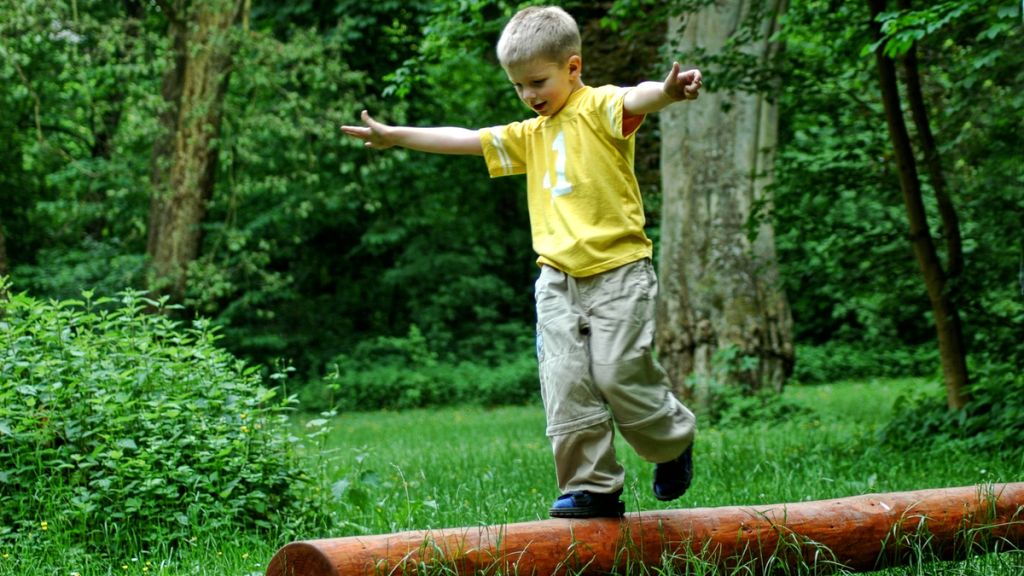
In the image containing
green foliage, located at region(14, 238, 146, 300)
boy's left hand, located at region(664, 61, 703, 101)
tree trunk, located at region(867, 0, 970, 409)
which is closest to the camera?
boy's left hand, located at region(664, 61, 703, 101)

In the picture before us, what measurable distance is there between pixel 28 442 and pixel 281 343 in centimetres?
1694

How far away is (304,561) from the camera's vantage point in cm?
246

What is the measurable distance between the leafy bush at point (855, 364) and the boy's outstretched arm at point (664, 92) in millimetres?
19033

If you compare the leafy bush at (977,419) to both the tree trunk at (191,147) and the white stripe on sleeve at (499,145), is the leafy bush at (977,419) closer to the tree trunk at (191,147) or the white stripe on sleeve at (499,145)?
the white stripe on sleeve at (499,145)

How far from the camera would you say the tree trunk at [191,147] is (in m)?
13.7

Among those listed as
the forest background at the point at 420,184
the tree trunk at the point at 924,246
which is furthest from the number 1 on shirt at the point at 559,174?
the tree trunk at the point at 924,246

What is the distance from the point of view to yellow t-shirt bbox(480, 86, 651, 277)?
122 inches

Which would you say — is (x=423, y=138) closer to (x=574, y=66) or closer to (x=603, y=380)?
(x=574, y=66)

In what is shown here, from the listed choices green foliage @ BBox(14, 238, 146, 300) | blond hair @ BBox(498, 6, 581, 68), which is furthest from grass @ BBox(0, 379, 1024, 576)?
green foliage @ BBox(14, 238, 146, 300)

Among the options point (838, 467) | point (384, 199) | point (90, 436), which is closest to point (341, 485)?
point (90, 436)

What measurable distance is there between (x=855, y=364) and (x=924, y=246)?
16.2m

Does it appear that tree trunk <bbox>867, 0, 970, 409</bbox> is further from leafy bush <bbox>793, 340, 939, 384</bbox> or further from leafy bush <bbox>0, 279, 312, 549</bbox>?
leafy bush <bbox>793, 340, 939, 384</bbox>

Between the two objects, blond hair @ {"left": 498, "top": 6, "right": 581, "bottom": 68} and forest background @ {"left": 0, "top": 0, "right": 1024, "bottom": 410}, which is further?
forest background @ {"left": 0, "top": 0, "right": 1024, "bottom": 410}

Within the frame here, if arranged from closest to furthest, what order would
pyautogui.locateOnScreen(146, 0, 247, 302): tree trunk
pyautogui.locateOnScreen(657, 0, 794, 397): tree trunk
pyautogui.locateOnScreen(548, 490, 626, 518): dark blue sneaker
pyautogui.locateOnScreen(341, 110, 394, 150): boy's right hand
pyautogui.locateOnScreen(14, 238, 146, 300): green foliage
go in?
pyautogui.locateOnScreen(548, 490, 626, 518): dark blue sneaker → pyautogui.locateOnScreen(341, 110, 394, 150): boy's right hand → pyautogui.locateOnScreen(657, 0, 794, 397): tree trunk → pyautogui.locateOnScreen(146, 0, 247, 302): tree trunk → pyautogui.locateOnScreen(14, 238, 146, 300): green foliage
